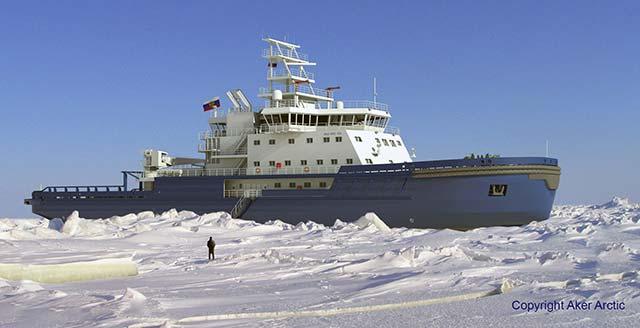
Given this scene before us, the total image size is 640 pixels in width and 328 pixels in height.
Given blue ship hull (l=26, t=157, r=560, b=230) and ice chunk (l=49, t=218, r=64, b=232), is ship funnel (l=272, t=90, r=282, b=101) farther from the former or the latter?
ice chunk (l=49, t=218, r=64, b=232)

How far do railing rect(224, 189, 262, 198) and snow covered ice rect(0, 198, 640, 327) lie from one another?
21.6ft

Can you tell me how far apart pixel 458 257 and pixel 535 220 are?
47.5 feet

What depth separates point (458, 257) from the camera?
59.5 ft

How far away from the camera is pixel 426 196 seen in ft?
103

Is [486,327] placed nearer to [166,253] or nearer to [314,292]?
[314,292]

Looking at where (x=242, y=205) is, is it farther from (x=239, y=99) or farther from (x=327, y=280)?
(x=327, y=280)

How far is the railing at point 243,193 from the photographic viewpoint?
3534 centimetres

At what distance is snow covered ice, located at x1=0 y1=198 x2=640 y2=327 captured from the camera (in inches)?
422

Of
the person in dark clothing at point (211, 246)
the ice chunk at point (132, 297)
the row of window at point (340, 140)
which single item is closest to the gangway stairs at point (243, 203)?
the row of window at point (340, 140)

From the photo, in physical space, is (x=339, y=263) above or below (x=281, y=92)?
below

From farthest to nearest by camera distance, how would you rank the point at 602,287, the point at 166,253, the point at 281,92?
the point at 281,92 < the point at 166,253 < the point at 602,287

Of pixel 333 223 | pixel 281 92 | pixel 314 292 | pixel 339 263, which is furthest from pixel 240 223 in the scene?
pixel 314 292

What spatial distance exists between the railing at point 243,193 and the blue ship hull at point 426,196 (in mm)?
374

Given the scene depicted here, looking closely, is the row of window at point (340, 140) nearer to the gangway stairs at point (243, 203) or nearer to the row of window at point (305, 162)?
the row of window at point (305, 162)
